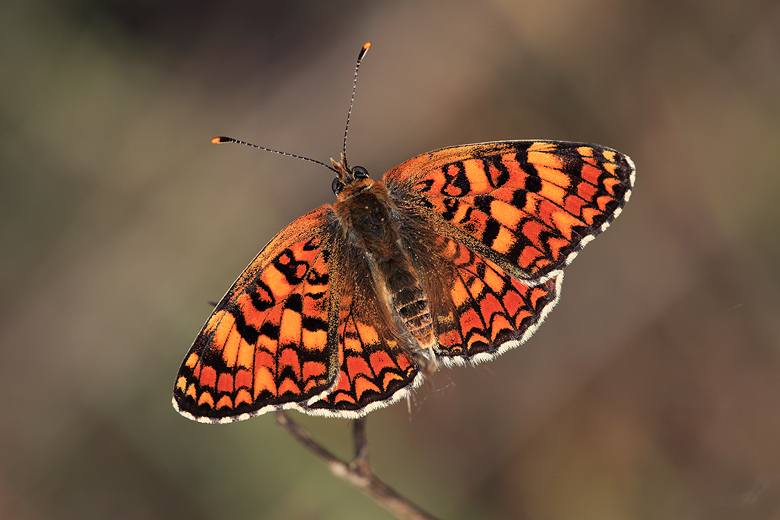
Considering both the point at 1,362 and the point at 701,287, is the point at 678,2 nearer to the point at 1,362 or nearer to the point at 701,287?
the point at 701,287

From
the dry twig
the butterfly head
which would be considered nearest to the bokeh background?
the dry twig

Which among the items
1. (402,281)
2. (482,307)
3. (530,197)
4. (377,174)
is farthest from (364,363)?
(377,174)

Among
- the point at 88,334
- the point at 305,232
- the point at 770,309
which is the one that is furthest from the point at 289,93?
the point at 770,309

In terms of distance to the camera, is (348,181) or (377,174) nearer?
(348,181)

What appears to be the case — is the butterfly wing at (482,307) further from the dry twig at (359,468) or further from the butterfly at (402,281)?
the dry twig at (359,468)

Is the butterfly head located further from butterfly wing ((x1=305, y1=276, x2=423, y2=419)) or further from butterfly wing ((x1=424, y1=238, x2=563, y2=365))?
butterfly wing ((x1=424, y1=238, x2=563, y2=365))

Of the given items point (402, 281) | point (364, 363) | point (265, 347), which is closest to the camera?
point (265, 347)

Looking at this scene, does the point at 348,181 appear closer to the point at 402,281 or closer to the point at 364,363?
the point at 402,281
